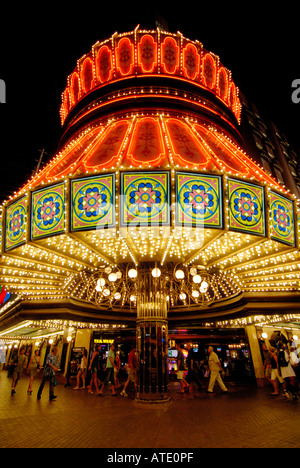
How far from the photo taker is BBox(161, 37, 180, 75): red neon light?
11.7 meters

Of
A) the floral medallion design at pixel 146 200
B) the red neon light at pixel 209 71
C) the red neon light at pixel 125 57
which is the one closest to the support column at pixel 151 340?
the floral medallion design at pixel 146 200

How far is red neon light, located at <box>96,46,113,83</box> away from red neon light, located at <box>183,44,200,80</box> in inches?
110

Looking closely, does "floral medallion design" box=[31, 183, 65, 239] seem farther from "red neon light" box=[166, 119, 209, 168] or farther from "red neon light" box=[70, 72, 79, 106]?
"red neon light" box=[70, 72, 79, 106]

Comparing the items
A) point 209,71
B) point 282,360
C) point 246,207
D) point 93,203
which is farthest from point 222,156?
point 282,360

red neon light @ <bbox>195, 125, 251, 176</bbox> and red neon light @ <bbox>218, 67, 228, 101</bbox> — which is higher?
red neon light @ <bbox>218, 67, 228, 101</bbox>

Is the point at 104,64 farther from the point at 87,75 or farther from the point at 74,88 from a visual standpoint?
the point at 74,88

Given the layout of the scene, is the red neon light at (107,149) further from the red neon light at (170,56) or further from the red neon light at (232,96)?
the red neon light at (232,96)

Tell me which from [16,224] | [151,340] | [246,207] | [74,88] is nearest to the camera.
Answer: [246,207]

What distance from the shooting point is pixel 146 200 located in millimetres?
6820

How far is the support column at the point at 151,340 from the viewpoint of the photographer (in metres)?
9.54

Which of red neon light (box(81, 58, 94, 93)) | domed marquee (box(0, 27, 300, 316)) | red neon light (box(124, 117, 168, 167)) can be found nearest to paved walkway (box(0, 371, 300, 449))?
domed marquee (box(0, 27, 300, 316))

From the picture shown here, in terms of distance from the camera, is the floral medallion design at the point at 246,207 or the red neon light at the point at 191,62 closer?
the floral medallion design at the point at 246,207

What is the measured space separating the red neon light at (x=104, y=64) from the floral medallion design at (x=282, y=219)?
802cm

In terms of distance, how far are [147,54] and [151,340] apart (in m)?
10.1
